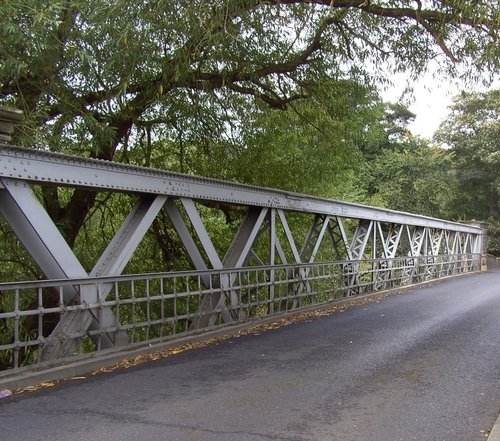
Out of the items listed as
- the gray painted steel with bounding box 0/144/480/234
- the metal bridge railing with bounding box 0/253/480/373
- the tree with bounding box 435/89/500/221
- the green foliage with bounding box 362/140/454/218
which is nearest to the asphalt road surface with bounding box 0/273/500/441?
the metal bridge railing with bounding box 0/253/480/373

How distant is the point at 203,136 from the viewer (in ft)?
40.0

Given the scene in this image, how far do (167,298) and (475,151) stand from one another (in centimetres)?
3608

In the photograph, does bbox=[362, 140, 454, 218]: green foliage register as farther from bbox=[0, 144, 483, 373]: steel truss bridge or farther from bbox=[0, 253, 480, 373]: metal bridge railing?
bbox=[0, 144, 483, 373]: steel truss bridge

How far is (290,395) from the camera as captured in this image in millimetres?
5730

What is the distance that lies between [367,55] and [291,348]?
627 cm

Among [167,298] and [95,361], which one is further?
[167,298]

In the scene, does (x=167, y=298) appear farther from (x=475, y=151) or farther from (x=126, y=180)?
(x=475, y=151)

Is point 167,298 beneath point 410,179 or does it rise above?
beneath

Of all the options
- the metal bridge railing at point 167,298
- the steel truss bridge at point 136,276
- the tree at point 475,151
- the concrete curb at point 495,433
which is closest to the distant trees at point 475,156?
the tree at point 475,151

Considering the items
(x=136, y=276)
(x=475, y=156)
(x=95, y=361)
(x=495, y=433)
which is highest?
(x=475, y=156)

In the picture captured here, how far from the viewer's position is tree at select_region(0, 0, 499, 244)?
7.50 metres

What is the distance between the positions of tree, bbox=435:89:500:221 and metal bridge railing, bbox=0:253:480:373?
22.9 meters

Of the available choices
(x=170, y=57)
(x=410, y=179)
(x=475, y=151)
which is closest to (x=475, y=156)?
(x=475, y=151)

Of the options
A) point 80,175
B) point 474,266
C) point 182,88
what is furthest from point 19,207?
point 474,266
